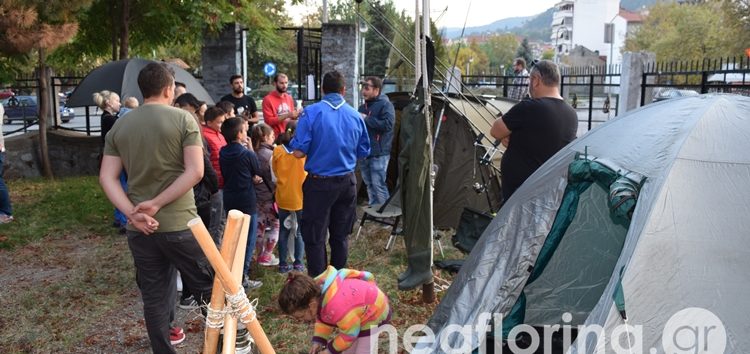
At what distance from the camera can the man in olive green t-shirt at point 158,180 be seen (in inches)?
137

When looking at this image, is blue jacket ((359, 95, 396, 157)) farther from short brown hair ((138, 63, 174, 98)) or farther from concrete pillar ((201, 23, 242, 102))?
concrete pillar ((201, 23, 242, 102))

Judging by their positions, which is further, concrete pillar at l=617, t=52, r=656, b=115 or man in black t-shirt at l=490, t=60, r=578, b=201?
concrete pillar at l=617, t=52, r=656, b=115

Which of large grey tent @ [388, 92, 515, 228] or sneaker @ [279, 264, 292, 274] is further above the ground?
large grey tent @ [388, 92, 515, 228]

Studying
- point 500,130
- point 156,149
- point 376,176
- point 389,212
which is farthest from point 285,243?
point 156,149

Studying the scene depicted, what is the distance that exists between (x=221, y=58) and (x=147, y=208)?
796 centimetres

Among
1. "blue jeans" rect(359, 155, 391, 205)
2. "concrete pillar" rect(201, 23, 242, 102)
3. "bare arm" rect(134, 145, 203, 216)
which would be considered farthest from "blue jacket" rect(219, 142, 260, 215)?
"concrete pillar" rect(201, 23, 242, 102)

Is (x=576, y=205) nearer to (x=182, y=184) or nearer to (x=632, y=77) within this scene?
(x=182, y=184)

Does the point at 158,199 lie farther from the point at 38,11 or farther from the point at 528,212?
the point at 38,11

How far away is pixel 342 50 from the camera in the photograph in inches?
398

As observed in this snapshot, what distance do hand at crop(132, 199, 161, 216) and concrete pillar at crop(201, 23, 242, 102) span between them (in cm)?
769

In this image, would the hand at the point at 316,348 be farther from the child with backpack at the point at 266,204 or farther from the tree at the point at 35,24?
the tree at the point at 35,24

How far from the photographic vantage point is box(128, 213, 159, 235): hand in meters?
3.43

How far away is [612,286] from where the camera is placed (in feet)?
9.30

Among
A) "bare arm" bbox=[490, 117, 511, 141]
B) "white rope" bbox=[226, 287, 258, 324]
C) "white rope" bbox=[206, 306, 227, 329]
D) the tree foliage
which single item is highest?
the tree foliage
